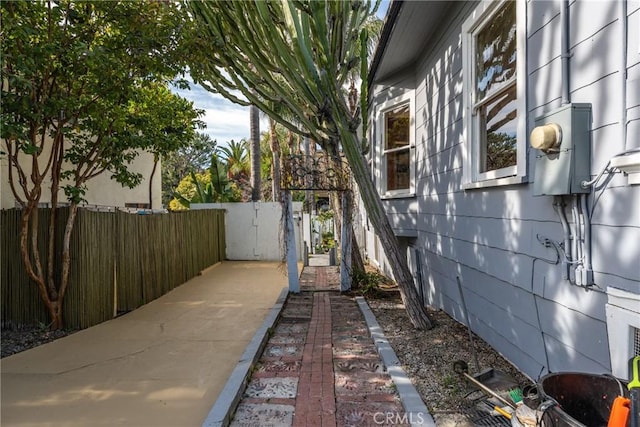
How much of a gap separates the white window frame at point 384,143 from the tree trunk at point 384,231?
195 cm

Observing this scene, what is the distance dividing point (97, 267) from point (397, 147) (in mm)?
5533

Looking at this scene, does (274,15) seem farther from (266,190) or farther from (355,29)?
(266,190)

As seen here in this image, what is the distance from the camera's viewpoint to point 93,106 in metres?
5.00

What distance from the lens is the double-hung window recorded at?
283 inches

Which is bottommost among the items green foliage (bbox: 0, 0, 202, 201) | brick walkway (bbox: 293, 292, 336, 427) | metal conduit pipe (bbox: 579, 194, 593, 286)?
brick walkway (bbox: 293, 292, 336, 427)

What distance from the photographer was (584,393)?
1963mm

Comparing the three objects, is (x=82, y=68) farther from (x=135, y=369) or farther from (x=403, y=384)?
(x=403, y=384)

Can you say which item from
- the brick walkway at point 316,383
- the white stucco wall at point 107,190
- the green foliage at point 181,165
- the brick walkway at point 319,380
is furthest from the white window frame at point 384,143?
the green foliage at point 181,165

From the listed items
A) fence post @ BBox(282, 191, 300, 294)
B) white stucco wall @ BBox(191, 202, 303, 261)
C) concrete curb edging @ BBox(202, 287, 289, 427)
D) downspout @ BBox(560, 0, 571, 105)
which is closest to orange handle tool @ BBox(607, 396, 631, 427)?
downspout @ BBox(560, 0, 571, 105)

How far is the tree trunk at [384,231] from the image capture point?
494cm

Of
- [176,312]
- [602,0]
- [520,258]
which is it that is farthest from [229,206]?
[602,0]

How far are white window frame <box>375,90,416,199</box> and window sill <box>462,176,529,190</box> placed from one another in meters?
2.40

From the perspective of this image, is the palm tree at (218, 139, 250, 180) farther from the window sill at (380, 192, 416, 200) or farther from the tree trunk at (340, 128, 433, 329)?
the tree trunk at (340, 128, 433, 329)

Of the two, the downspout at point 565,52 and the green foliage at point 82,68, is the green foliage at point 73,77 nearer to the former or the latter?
the green foliage at point 82,68
